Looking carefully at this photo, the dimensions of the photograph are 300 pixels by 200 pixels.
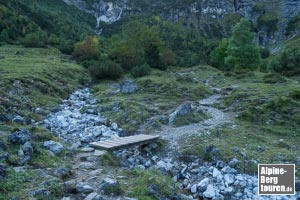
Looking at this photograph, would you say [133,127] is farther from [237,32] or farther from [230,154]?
[237,32]

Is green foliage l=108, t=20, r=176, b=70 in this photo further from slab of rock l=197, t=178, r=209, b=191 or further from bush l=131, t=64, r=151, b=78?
slab of rock l=197, t=178, r=209, b=191

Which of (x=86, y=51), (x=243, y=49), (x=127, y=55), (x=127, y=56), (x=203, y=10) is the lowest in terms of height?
(x=127, y=56)

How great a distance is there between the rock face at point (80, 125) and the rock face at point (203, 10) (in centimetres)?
14821

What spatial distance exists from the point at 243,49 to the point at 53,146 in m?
37.8

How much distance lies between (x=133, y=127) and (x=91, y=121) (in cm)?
223

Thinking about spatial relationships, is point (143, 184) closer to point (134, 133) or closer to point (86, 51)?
point (134, 133)

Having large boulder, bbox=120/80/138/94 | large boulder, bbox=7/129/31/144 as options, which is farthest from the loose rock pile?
large boulder, bbox=120/80/138/94

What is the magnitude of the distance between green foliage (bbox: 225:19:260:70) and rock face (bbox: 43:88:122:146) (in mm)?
29571

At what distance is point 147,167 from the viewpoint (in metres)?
11.8

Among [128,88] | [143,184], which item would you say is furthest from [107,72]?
[143,184]

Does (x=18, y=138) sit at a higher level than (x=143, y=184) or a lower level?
higher

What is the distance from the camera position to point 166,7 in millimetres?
179625

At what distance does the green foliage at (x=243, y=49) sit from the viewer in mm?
45688

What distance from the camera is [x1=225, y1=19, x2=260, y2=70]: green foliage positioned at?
45688mm
